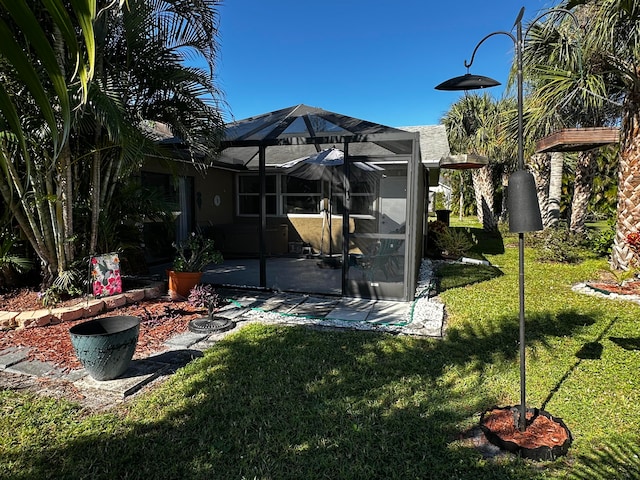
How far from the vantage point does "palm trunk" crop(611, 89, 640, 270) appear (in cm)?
767

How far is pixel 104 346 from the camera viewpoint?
354cm

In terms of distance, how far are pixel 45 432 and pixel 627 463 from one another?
14.1 feet

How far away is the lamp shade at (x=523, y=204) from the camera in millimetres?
2738

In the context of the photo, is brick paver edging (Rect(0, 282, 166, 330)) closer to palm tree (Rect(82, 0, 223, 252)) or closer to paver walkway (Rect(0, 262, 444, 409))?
paver walkway (Rect(0, 262, 444, 409))

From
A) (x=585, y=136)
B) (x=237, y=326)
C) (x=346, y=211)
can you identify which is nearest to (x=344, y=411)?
(x=237, y=326)

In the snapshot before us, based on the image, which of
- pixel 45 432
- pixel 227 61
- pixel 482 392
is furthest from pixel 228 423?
pixel 227 61

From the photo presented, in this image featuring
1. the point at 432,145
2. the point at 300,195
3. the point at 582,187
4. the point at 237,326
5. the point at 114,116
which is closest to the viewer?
the point at 114,116

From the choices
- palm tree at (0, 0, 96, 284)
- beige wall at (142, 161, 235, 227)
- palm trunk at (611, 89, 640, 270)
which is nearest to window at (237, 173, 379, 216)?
beige wall at (142, 161, 235, 227)

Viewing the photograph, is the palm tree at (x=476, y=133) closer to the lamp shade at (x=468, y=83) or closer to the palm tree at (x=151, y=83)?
the palm tree at (x=151, y=83)

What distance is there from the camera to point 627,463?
268 cm

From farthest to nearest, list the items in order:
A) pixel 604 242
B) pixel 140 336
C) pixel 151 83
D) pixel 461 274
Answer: pixel 604 242 → pixel 461 274 → pixel 151 83 → pixel 140 336

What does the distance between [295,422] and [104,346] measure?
1.89 metres

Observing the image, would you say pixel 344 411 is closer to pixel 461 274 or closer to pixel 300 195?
pixel 461 274

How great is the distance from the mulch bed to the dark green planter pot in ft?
1.91
